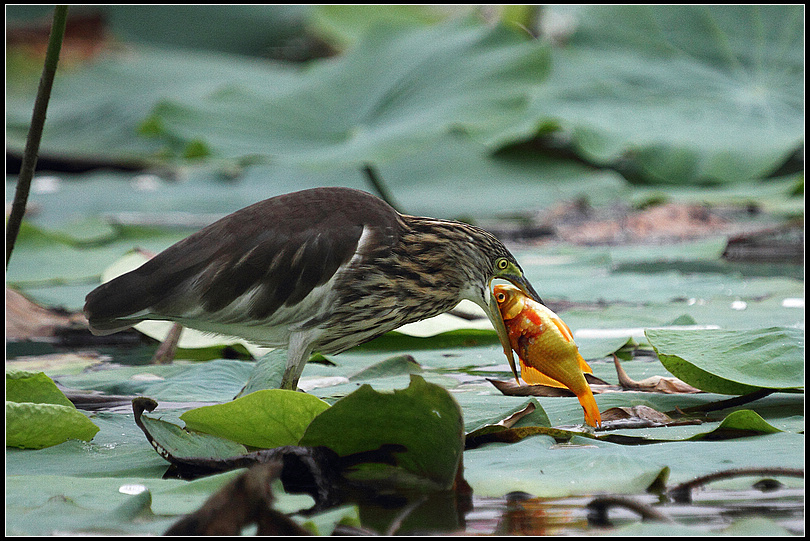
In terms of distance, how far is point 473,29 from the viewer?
25.6ft

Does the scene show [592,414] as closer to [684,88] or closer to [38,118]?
[38,118]

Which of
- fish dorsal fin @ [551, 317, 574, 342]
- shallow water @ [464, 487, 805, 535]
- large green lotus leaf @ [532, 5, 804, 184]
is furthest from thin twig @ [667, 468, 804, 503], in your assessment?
large green lotus leaf @ [532, 5, 804, 184]

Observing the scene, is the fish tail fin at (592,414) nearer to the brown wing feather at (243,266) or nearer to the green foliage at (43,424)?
the brown wing feather at (243,266)

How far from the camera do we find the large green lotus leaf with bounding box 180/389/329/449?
91.0 inches

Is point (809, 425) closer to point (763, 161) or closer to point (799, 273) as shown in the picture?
point (799, 273)

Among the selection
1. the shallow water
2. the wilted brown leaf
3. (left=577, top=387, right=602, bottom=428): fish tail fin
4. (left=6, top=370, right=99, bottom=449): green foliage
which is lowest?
the wilted brown leaf

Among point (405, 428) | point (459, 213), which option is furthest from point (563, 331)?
point (459, 213)

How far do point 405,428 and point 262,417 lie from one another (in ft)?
1.27

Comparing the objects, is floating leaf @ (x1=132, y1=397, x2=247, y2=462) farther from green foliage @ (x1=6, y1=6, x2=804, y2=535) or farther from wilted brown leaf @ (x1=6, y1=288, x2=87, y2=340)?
wilted brown leaf @ (x1=6, y1=288, x2=87, y2=340)

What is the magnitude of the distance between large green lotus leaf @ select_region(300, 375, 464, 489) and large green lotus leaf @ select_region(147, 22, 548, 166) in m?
4.51

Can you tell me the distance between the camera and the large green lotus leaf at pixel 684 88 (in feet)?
22.5

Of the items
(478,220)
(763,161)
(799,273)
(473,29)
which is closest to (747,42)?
(763,161)

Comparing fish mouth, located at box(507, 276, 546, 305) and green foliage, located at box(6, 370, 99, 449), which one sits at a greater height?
fish mouth, located at box(507, 276, 546, 305)

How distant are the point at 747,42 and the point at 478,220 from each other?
2.79 metres
